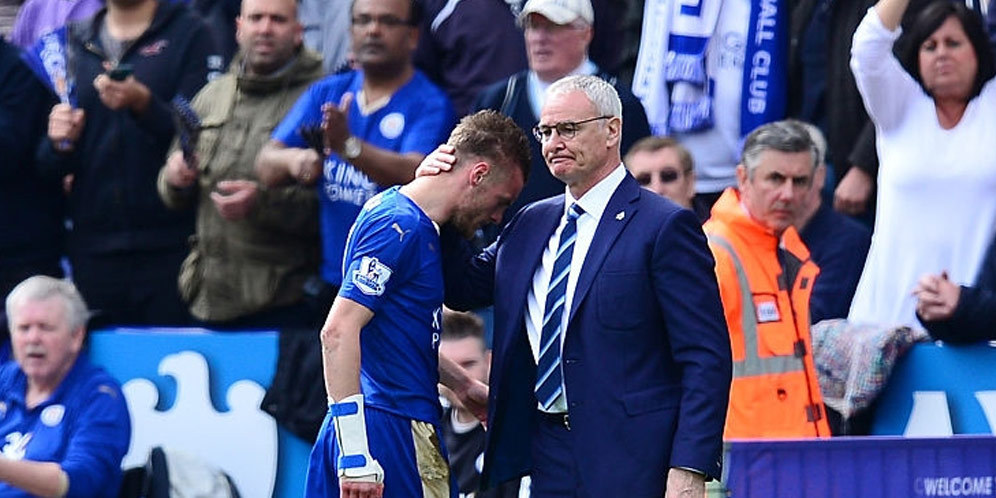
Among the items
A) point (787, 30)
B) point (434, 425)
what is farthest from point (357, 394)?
point (787, 30)

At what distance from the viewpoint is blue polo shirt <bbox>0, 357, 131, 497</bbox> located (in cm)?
880

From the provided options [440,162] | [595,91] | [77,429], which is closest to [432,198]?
[440,162]

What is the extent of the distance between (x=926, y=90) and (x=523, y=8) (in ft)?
6.20

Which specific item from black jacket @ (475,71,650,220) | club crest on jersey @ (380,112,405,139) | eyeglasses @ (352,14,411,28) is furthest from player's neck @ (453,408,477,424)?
eyeglasses @ (352,14,411,28)

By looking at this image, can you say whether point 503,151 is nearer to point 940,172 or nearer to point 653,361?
point 653,361

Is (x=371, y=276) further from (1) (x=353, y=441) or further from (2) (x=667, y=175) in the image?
(2) (x=667, y=175)

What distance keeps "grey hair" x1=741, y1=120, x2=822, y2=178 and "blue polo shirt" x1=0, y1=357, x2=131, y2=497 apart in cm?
289

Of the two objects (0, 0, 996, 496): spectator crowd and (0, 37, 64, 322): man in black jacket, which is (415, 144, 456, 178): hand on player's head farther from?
(0, 37, 64, 322): man in black jacket

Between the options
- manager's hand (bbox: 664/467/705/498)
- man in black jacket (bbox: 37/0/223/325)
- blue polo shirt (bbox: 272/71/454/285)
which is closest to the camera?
manager's hand (bbox: 664/467/705/498)

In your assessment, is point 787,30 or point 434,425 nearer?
point 434,425

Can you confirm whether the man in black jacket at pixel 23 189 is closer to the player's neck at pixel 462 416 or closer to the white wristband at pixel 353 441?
the player's neck at pixel 462 416

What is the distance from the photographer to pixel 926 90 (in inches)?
353

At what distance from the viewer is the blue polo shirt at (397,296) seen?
21.3 ft

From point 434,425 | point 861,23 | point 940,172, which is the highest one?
point 861,23
